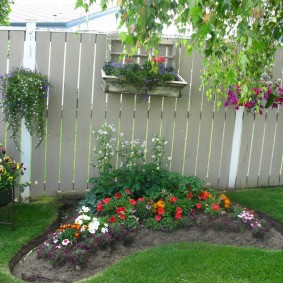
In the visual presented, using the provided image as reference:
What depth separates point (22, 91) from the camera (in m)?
4.43

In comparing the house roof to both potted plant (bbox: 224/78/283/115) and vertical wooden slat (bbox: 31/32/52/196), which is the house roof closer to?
vertical wooden slat (bbox: 31/32/52/196)

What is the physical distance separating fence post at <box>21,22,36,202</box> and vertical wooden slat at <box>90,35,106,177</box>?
26.7 inches

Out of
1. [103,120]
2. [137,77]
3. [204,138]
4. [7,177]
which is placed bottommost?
[7,177]

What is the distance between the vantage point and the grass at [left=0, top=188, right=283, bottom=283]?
3303 millimetres

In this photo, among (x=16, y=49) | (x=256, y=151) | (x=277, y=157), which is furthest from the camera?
(x=277, y=157)

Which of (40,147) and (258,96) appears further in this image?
(40,147)

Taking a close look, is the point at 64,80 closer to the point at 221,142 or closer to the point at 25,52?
the point at 25,52

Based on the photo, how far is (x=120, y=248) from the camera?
12.4ft

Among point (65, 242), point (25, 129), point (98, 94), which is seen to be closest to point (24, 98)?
point (25, 129)

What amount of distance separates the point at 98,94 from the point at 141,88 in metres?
0.57

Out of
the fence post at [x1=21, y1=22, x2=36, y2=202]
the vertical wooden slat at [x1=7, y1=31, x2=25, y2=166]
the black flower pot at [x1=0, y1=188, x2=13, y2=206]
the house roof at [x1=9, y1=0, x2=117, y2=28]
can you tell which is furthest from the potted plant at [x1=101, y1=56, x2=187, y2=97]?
the house roof at [x1=9, y1=0, x2=117, y2=28]

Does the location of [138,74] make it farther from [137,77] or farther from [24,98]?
[24,98]

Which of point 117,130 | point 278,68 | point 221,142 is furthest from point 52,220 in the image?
point 278,68

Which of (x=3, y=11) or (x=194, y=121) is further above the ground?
(x=3, y=11)
